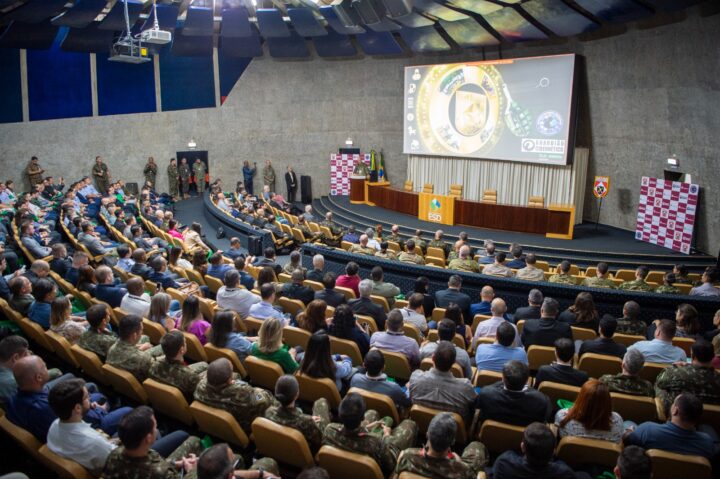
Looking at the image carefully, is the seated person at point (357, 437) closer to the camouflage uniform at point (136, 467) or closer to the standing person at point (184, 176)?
the camouflage uniform at point (136, 467)

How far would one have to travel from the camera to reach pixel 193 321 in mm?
4781

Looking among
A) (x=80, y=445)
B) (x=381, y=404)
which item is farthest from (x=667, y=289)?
(x=80, y=445)

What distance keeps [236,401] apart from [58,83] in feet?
50.0

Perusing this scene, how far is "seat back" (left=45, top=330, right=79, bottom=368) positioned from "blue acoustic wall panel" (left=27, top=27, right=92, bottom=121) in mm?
12976

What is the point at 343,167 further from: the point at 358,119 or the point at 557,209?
the point at 557,209

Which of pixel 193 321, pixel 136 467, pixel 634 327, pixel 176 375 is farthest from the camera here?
pixel 634 327

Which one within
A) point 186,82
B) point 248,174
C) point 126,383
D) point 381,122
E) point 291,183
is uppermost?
point 186,82

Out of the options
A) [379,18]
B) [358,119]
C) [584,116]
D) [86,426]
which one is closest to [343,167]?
[358,119]

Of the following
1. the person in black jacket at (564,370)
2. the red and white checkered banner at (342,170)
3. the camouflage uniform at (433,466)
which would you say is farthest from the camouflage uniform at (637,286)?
the red and white checkered banner at (342,170)

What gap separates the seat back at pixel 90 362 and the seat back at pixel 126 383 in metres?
0.11

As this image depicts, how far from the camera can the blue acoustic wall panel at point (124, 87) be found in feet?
53.0

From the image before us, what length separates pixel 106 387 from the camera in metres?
4.16

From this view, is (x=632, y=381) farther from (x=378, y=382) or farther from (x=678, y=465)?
(x=378, y=382)

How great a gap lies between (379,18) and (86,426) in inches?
450
